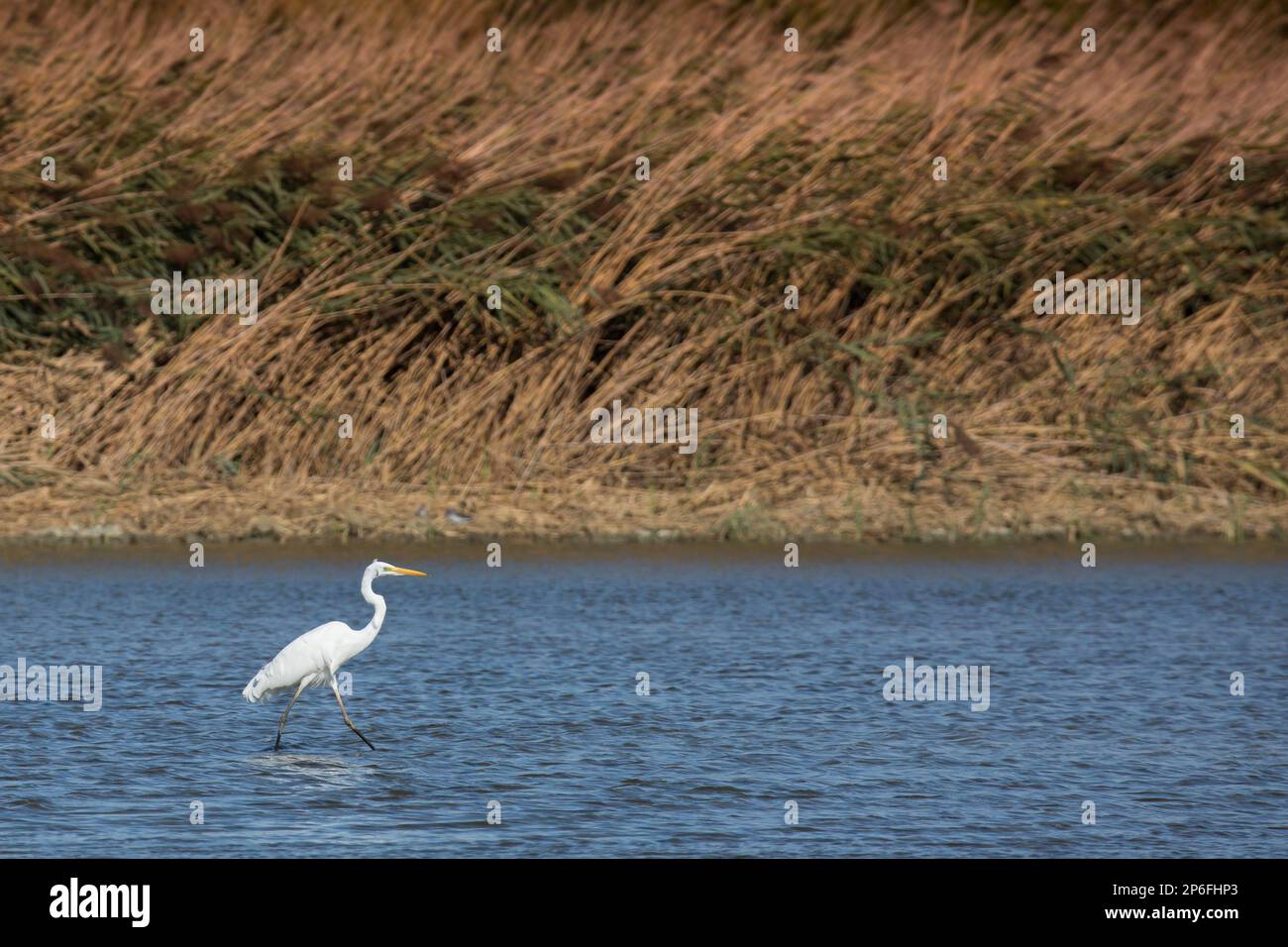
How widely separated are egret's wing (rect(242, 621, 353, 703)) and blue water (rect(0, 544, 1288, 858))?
24cm

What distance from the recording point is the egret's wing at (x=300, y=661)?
319 inches

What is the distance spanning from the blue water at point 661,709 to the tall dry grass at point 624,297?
0.77 meters

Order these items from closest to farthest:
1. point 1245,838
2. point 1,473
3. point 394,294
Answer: point 1245,838 < point 1,473 < point 394,294

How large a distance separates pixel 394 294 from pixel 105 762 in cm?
716

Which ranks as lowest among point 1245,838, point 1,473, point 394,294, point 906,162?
point 1245,838

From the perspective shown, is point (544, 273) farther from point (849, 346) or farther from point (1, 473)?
point (1, 473)

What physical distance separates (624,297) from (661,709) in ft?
19.6

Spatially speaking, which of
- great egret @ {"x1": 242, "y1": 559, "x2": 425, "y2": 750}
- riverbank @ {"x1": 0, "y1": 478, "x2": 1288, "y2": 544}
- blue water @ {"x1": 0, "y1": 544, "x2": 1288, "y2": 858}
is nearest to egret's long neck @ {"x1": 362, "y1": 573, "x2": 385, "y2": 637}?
great egret @ {"x1": 242, "y1": 559, "x2": 425, "y2": 750}

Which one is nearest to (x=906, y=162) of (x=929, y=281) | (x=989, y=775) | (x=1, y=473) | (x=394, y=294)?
(x=929, y=281)

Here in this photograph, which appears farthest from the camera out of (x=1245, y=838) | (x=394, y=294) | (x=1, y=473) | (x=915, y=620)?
(x=394, y=294)

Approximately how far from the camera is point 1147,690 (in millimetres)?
9188

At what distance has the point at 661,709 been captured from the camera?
876 centimetres

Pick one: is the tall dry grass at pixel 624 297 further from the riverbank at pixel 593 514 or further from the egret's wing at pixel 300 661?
the egret's wing at pixel 300 661

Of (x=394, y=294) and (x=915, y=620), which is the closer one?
(x=915, y=620)
